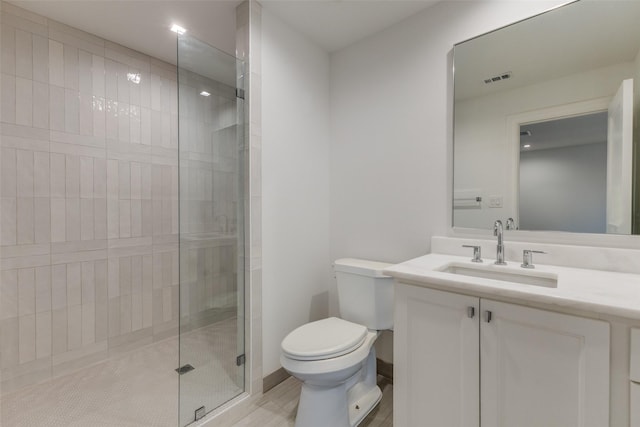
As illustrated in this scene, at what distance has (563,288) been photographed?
0.96 m

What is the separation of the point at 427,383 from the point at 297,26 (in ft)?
7.26

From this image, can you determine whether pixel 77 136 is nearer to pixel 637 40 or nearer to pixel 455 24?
pixel 455 24

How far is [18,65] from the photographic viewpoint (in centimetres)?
182

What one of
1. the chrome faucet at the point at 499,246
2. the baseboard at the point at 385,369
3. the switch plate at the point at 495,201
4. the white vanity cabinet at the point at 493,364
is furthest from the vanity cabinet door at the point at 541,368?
the baseboard at the point at 385,369

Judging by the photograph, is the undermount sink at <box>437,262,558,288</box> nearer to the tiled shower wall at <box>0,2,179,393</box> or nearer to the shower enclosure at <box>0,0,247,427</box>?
the shower enclosure at <box>0,0,247,427</box>

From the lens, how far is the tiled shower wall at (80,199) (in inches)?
71.2

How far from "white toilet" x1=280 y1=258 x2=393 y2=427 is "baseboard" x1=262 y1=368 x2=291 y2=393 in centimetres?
43

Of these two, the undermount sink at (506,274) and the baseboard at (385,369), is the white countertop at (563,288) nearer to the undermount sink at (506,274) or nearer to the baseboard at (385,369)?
the undermount sink at (506,274)

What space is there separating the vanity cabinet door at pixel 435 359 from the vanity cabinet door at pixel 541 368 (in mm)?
48

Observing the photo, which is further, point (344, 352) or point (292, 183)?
point (292, 183)

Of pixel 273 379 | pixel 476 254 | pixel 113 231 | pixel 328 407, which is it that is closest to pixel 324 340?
pixel 328 407

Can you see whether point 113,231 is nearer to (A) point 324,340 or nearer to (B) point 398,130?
(A) point 324,340

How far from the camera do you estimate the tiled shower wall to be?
1.81 m

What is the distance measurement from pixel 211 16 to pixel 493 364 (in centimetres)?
240
